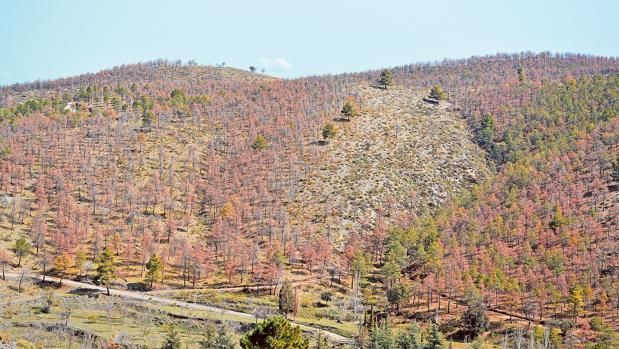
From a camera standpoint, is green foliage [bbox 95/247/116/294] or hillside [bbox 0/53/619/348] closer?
hillside [bbox 0/53/619/348]

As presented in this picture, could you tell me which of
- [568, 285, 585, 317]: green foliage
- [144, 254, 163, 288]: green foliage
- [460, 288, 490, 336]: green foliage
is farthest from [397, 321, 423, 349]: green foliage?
[144, 254, 163, 288]: green foliage

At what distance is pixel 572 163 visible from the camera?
180 meters

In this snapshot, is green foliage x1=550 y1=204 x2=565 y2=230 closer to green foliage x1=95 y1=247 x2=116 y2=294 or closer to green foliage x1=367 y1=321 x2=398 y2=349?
green foliage x1=367 y1=321 x2=398 y2=349

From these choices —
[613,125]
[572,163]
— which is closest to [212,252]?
[572,163]

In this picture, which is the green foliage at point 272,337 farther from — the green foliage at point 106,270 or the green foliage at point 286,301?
the green foliage at point 106,270

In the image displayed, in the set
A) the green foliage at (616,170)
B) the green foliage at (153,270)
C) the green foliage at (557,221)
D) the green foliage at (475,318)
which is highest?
the green foliage at (616,170)

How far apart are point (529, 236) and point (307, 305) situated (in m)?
64.5

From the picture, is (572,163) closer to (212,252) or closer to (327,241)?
(327,241)

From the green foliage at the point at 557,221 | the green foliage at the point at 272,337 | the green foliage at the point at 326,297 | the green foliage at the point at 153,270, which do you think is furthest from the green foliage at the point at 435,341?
the green foliage at the point at 557,221

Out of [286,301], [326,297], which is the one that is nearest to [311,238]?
[326,297]

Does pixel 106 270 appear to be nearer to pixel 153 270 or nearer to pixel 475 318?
pixel 153 270

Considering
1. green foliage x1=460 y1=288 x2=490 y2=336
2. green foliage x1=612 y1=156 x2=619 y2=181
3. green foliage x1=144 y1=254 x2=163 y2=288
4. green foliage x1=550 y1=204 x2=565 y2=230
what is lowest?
green foliage x1=460 y1=288 x2=490 y2=336

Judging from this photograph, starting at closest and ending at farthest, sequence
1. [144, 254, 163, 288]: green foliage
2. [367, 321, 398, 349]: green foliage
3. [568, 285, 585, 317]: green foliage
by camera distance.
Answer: [367, 321, 398, 349]: green foliage
[568, 285, 585, 317]: green foliage
[144, 254, 163, 288]: green foliage

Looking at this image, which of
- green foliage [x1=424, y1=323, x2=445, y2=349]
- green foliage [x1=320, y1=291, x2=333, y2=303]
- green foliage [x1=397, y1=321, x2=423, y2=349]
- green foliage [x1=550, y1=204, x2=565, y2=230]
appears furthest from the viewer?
green foliage [x1=550, y1=204, x2=565, y2=230]
